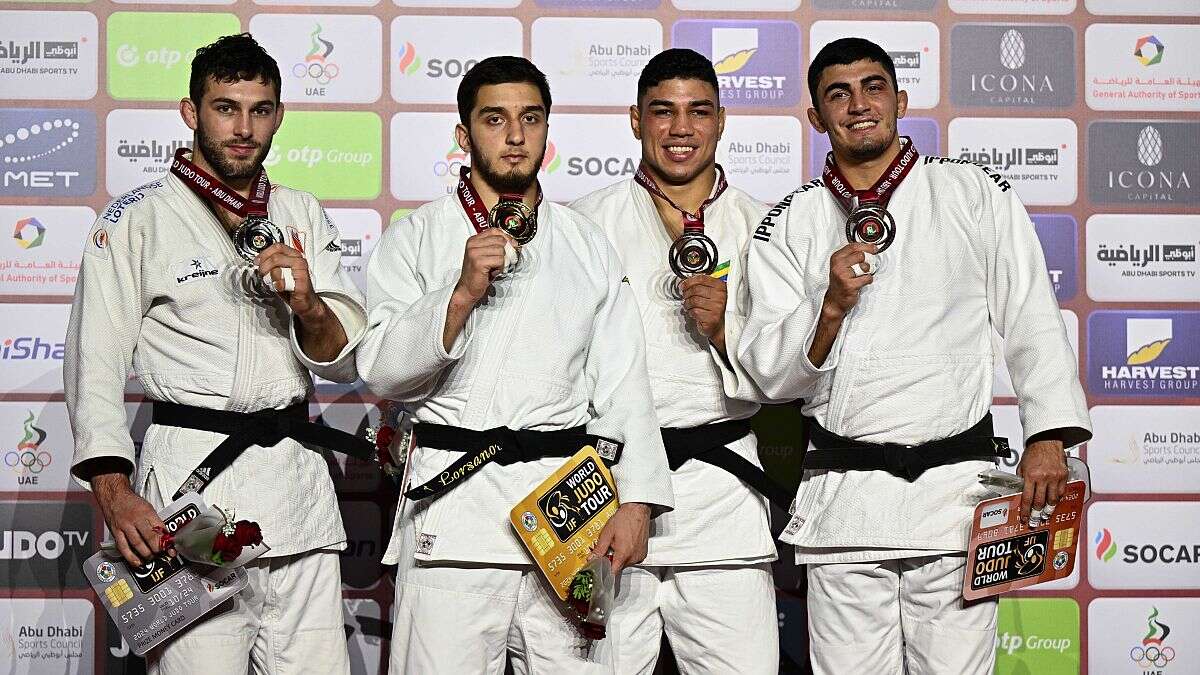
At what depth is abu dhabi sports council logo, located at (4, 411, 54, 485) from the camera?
4328mm

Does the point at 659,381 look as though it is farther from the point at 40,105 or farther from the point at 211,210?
the point at 40,105

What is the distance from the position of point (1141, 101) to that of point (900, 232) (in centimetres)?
174

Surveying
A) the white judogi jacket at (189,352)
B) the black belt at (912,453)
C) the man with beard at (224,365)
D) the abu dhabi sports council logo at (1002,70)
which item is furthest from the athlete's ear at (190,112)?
the abu dhabi sports council logo at (1002,70)

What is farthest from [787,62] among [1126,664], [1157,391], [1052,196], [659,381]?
[1126,664]

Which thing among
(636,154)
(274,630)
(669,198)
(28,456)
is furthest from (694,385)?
(28,456)

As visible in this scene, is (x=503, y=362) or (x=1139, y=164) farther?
(x=1139, y=164)

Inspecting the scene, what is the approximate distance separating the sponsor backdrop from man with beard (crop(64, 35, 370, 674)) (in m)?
0.98

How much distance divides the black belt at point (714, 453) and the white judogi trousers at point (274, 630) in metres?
1.04

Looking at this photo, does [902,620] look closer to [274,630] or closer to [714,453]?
[714,453]

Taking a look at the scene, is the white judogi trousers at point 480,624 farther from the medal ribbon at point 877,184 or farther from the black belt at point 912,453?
the medal ribbon at point 877,184

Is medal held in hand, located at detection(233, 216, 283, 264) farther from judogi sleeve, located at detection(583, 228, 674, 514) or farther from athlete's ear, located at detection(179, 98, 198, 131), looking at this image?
judogi sleeve, located at detection(583, 228, 674, 514)

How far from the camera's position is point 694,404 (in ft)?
11.5

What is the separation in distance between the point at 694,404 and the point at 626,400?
1.20 ft

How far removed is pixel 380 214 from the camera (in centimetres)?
440
